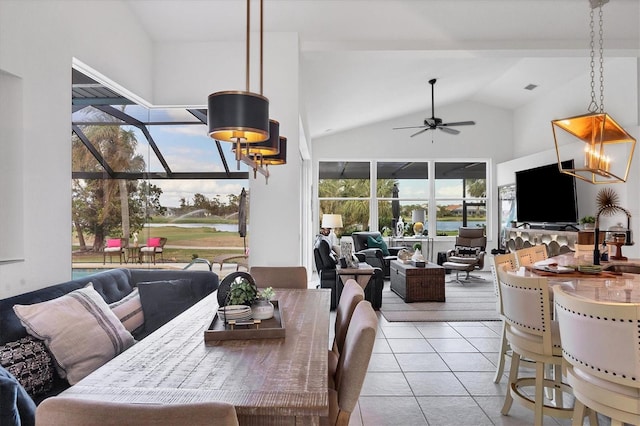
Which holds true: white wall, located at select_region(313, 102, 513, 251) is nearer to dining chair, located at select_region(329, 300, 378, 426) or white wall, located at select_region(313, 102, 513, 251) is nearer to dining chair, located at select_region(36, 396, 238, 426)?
dining chair, located at select_region(329, 300, 378, 426)

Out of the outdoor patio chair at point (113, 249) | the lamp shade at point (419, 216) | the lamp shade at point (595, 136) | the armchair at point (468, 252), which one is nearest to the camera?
the lamp shade at point (595, 136)

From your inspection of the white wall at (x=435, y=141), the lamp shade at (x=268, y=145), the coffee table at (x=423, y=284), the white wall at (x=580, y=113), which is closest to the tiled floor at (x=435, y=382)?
the coffee table at (x=423, y=284)

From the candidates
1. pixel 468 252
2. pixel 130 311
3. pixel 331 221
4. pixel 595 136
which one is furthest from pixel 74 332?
pixel 468 252

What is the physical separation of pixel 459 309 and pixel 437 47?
11.3 ft

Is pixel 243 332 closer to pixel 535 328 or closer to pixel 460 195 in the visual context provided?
pixel 535 328

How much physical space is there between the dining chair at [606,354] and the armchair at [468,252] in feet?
20.7

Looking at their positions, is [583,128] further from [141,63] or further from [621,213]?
[141,63]

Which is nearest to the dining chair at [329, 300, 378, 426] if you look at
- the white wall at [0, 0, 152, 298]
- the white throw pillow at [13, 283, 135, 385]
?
the white throw pillow at [13, 283, 135, 385]

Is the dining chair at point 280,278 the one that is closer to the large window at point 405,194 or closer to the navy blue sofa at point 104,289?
the navy blue sofa at point 104,289

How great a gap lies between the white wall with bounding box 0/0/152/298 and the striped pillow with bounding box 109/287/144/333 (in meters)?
0.41

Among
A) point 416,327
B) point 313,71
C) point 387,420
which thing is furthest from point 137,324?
point 313,71

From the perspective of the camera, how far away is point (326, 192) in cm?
999

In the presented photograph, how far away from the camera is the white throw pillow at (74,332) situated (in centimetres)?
217

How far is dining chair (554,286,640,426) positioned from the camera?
63.1 inches
